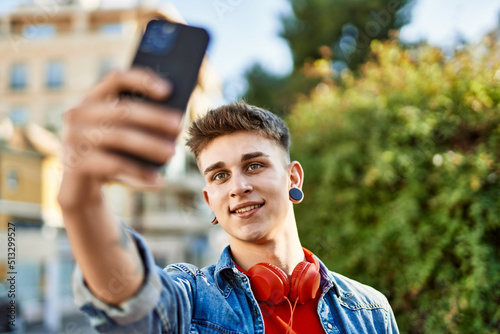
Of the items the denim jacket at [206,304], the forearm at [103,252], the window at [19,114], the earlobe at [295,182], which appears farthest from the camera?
the window at [19,114]

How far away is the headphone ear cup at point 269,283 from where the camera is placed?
1.66 metres

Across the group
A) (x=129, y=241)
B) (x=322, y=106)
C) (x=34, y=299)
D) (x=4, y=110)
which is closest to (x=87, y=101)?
(x=129, y=241)

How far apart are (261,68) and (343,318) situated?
46.8 feet

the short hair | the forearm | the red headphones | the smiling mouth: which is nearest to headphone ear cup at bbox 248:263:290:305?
the red headphones

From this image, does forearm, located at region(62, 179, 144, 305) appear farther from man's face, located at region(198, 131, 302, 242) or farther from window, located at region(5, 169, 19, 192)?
window, located at region(5, 169, 19, 192)

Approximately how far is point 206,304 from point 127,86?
1.02 meters

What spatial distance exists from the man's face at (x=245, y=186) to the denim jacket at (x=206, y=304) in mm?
196

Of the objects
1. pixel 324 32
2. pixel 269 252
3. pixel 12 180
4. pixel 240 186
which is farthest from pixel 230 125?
pixel 12 180

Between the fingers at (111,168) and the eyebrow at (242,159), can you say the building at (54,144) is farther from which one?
the fingers at (111,168)

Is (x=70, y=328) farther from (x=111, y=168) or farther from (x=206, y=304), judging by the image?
(x=111, y=168)

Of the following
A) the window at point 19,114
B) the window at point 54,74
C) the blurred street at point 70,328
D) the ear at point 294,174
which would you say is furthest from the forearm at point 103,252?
the window at point 19,114

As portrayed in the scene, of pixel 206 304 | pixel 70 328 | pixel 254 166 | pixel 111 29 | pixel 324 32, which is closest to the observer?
pixel 206 304

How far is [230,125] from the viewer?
1815mm

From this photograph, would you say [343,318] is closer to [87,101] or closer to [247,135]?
[247,135]
